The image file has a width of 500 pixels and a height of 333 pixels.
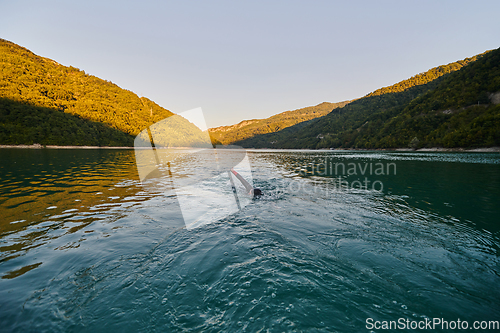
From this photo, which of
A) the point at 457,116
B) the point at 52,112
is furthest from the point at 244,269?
the point at 52,112

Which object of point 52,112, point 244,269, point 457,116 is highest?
point 52,112

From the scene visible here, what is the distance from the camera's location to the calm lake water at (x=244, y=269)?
11.7 ft

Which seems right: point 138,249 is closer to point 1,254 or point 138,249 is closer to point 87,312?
point 87,312

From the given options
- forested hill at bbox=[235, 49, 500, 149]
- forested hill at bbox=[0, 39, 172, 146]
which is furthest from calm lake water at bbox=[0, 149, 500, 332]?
forested hill at bbox=[0, 39, 172, 146]

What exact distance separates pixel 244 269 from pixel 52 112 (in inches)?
7002

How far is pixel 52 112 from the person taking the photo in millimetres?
124812

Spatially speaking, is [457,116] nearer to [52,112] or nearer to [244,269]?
[244,269]

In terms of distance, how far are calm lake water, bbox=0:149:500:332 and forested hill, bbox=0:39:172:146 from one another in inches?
5160

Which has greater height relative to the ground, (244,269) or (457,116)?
(244,269)

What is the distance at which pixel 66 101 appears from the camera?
160750 millimetres

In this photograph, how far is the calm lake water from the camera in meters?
3.57

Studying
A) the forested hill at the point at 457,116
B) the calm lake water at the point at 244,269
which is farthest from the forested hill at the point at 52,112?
the forested hill at the point at 457,116

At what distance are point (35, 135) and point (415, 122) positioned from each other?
665 ft

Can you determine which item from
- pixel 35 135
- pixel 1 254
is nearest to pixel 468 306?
pixel 1 254
